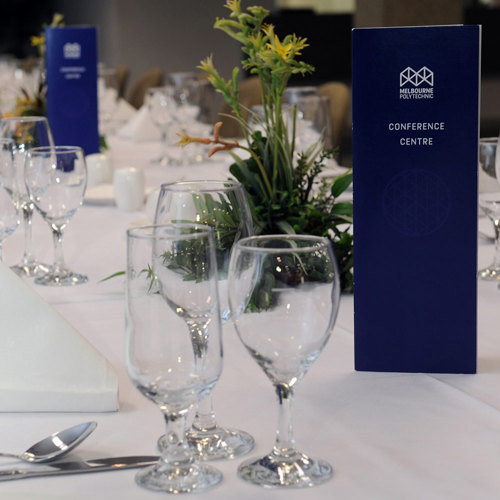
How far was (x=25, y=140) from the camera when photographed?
1.63 meters

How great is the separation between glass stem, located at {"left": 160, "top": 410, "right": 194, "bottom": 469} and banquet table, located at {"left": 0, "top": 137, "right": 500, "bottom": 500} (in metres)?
0.03

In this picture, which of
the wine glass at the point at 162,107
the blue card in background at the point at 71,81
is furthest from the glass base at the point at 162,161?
the blue card in background at the point at 71,81

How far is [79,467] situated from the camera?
737 millimetres

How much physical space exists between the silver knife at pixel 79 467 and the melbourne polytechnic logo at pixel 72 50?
1.91 metres

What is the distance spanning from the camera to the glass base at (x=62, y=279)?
55.7 inches

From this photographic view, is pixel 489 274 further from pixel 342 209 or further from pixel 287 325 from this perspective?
pixel 287 325

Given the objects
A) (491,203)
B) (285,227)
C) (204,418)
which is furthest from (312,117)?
(204,418)

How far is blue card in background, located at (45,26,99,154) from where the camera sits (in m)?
2.48

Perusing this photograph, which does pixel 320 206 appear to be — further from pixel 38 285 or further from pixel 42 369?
pixel 42 369

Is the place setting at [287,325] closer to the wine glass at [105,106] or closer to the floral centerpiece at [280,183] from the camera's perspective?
the floral centerpiece at [280,183]

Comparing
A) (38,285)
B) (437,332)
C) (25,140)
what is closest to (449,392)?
(437,332)

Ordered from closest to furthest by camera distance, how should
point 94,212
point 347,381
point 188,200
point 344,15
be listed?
point 188,200 → point 347,381 → point 94,212 → point 344,15

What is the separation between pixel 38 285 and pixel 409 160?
72 centimetres

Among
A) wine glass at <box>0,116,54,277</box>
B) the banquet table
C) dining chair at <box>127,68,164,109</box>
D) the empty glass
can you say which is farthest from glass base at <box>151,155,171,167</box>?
dining chair at <box>127,68,164,109</box>
